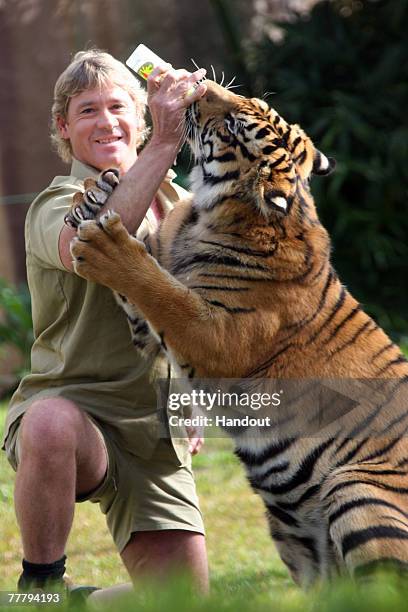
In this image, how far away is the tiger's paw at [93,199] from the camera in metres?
3.04

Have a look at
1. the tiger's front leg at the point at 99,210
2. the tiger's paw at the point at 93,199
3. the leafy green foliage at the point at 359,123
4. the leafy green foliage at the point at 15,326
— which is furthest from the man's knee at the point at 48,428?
the leafy green foliage at the point at 359,123

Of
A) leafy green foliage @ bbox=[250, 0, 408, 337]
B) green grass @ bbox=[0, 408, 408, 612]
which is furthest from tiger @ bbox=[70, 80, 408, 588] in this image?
leafy green foliage @ bbox=[250, 0, 408, 337]

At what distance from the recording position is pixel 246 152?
3168 millimetres

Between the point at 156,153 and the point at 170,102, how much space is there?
0.16m

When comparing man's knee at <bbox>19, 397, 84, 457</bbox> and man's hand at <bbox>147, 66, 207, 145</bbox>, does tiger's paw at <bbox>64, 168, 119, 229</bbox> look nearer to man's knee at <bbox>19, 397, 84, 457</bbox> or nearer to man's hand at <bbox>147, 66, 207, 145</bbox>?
man's hand at <bbox>147, 66, 207, 145</bbox>

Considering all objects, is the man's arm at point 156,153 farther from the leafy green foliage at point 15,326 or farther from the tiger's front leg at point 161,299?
the leafy green foliage at point 15,326

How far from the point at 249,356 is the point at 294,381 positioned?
0.55ft

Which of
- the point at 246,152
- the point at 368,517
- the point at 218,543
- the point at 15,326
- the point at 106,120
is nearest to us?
the point at 368,517

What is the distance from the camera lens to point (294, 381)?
3.12m

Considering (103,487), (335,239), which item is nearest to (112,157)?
(103,487)

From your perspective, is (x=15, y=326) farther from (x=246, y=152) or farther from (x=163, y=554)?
(x=246, y=152)

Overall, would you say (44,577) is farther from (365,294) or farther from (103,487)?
(365,294)

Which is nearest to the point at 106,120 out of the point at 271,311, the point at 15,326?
the point at 271,311

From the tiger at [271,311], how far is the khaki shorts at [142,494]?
29cm
